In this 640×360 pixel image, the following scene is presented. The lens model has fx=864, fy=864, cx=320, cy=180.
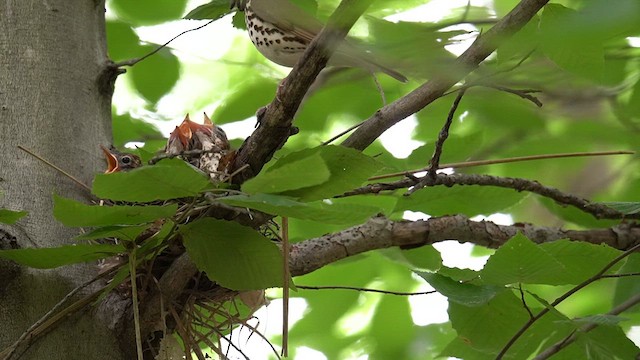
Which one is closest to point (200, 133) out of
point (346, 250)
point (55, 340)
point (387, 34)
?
point (346, 250)

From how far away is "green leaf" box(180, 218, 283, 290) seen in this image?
1177 millimetres

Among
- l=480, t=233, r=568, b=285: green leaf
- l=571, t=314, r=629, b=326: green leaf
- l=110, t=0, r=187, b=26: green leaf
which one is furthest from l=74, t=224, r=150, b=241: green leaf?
l=110, t=0, r=187, b=26: green leaf

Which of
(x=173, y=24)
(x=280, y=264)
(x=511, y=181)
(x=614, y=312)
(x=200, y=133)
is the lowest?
(x=614, y=312)

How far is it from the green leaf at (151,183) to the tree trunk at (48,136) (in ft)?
1.74

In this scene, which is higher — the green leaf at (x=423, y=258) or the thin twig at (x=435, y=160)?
the thin twig at (x=435, y=160)

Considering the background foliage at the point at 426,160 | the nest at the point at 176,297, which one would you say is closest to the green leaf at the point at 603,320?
the background foliage at the point at 426,160

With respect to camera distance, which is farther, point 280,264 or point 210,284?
point 210,284

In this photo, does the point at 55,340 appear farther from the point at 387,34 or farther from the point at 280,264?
the point at 387,34

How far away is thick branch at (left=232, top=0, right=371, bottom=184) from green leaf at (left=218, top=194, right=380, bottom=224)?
0.58 feet

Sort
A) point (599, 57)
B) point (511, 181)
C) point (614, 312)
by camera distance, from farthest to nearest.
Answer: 1. point (511, 181)
2. point (614, 312)
3. point (599, 57)

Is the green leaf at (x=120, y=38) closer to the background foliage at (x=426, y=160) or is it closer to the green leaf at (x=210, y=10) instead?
the background foliage at (x=426, y=160)

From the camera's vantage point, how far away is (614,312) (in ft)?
4.63

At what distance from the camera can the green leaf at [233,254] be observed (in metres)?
1.18

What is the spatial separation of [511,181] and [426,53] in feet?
3.47
